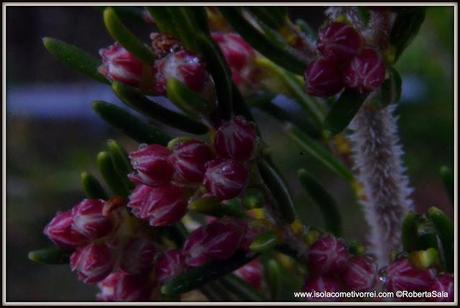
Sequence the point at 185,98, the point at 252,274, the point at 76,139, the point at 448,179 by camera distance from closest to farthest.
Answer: the point at 185,98 < the point at 448,179 < the point at 252,274 < the point at 76,139

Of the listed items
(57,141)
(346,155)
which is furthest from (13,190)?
(346,155)

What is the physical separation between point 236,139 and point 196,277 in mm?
174

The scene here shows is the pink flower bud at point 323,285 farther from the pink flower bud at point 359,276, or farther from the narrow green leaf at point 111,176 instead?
the narrow green leaf at point 111,176

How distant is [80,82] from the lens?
4996mm

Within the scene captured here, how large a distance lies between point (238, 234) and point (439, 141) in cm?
177

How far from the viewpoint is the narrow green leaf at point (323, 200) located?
38.4 inches

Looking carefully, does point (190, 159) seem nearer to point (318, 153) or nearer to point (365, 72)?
point (365, 72)

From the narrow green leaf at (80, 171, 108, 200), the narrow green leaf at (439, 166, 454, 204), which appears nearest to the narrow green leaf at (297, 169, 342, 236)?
the narrow green leaf at (439, 166, 454, 204)

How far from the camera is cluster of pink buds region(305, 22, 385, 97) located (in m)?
0.78

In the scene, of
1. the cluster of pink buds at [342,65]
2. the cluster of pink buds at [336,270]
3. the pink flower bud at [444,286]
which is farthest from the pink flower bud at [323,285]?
the cluster of pink buds at [342,65]

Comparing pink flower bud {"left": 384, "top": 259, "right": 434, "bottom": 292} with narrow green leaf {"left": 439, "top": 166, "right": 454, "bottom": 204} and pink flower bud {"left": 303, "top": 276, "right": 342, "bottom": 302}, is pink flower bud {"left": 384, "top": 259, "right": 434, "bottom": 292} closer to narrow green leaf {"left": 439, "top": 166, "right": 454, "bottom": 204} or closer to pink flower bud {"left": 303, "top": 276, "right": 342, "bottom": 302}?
pink flower bud {"left": 303, "top": 276, "right": 342, "bottom": 302}

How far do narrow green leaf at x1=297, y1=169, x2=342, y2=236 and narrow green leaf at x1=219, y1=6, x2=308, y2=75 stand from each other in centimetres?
19

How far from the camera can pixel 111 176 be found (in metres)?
0.83

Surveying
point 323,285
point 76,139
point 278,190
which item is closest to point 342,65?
point 278,190
